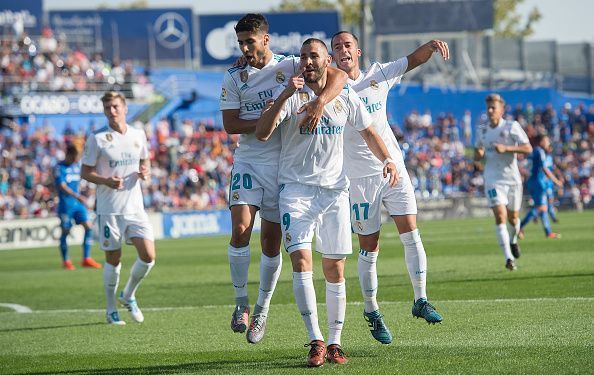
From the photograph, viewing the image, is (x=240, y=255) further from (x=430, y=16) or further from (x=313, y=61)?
(x=430, y=16)

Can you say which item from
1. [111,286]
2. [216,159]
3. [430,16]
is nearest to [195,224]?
[216,159]

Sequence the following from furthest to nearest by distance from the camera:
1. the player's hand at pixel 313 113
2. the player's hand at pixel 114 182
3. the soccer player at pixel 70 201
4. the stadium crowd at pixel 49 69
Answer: the stadium crowd at pixel 49 69, the soccer player at pixel 70 201, the player's hand at pixel 114 182, the player's hand at pixel 313 113

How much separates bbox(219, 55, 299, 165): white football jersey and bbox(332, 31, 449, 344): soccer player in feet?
3.48

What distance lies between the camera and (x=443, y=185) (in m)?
45.9

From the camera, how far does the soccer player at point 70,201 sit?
66.2 feet

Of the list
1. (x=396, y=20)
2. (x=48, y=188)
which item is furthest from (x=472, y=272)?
(x=396, y=20)

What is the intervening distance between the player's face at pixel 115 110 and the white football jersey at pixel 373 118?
3.22 metres

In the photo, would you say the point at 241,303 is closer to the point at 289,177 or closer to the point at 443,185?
the point at 289,177

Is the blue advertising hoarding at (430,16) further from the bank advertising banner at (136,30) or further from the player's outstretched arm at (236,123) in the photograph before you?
the player's outstretched arm at (236,123)

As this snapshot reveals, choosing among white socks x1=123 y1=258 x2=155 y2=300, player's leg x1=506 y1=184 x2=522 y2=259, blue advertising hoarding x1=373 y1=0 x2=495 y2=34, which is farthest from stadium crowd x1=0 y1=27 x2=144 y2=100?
white socks x1=123 y1=258 x2=155 y2=300

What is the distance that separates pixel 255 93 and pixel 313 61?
3.06 feet

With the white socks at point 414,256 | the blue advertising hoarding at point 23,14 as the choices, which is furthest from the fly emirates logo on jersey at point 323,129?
the blue advertising hoarding at point 23,14

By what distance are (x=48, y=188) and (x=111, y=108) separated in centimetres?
2568

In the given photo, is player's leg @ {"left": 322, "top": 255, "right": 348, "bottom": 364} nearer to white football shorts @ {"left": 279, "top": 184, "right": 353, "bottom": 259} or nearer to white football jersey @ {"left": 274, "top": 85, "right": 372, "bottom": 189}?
white football shorts @ {"left": 279, "top": 184, "right": 353, "bottom": 259}
